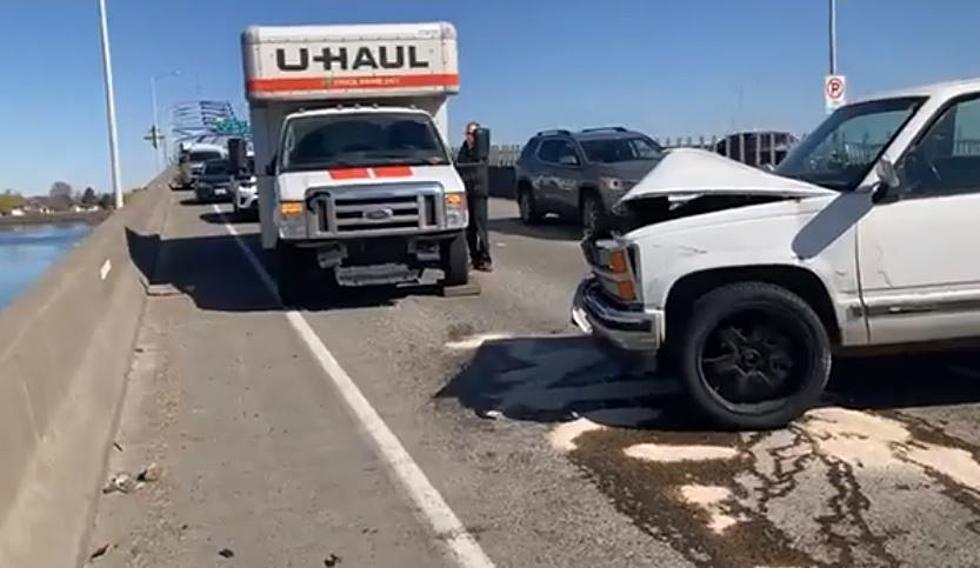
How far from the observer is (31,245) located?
1814cm

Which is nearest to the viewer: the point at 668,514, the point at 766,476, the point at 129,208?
the point at 668,514

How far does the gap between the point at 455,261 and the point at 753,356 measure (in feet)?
22.2

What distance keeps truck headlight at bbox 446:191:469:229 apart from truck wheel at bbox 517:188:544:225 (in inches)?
393

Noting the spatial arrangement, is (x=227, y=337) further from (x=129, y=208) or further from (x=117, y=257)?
(x=129, y=208)

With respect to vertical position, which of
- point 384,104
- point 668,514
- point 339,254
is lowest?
point 668,514

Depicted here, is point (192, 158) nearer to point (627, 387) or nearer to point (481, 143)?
point (481, 143)

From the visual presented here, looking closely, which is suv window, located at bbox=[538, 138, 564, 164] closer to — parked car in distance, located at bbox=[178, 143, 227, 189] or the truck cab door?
the truck cab door

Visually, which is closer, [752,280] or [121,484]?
[121,484]

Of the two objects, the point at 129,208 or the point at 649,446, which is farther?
the point at 129,208

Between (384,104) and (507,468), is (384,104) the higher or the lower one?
the higher one

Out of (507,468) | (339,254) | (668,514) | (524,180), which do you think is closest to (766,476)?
(668,514)

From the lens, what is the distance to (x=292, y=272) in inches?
493

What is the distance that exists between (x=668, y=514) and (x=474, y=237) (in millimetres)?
10311

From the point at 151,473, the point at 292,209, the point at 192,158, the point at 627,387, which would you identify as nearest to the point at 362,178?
the point at 292,209
